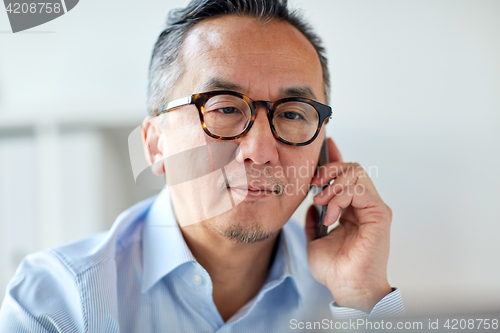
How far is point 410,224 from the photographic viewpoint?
1.38 m

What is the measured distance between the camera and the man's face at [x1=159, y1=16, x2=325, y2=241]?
0.95m

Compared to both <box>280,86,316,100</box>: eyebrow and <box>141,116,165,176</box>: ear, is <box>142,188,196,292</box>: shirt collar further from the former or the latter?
<box>280,86,316,100</box>: eyebrow

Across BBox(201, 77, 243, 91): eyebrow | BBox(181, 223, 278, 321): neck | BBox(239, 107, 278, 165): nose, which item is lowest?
BBox(181, 223, 278, 321): neck

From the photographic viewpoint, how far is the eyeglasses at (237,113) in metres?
0.94

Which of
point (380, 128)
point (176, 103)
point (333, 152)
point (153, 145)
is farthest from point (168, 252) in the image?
point (380, 128)

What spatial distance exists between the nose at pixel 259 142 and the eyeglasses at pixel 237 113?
0.01 m

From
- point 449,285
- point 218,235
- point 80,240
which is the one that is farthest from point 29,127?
point 449,285

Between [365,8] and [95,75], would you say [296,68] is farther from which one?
[95,75]

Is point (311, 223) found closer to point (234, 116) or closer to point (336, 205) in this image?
point (336, 205)

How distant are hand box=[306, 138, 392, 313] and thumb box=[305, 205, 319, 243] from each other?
6 centimetres

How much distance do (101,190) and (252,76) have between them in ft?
2.74

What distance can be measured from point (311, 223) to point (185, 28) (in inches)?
33.4

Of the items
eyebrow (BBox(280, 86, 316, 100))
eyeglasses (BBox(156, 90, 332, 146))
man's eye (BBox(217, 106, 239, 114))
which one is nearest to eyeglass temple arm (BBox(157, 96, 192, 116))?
eyeglasses (BBox(156, 90, 332, 146))

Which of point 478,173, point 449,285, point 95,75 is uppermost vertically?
point 95,75
